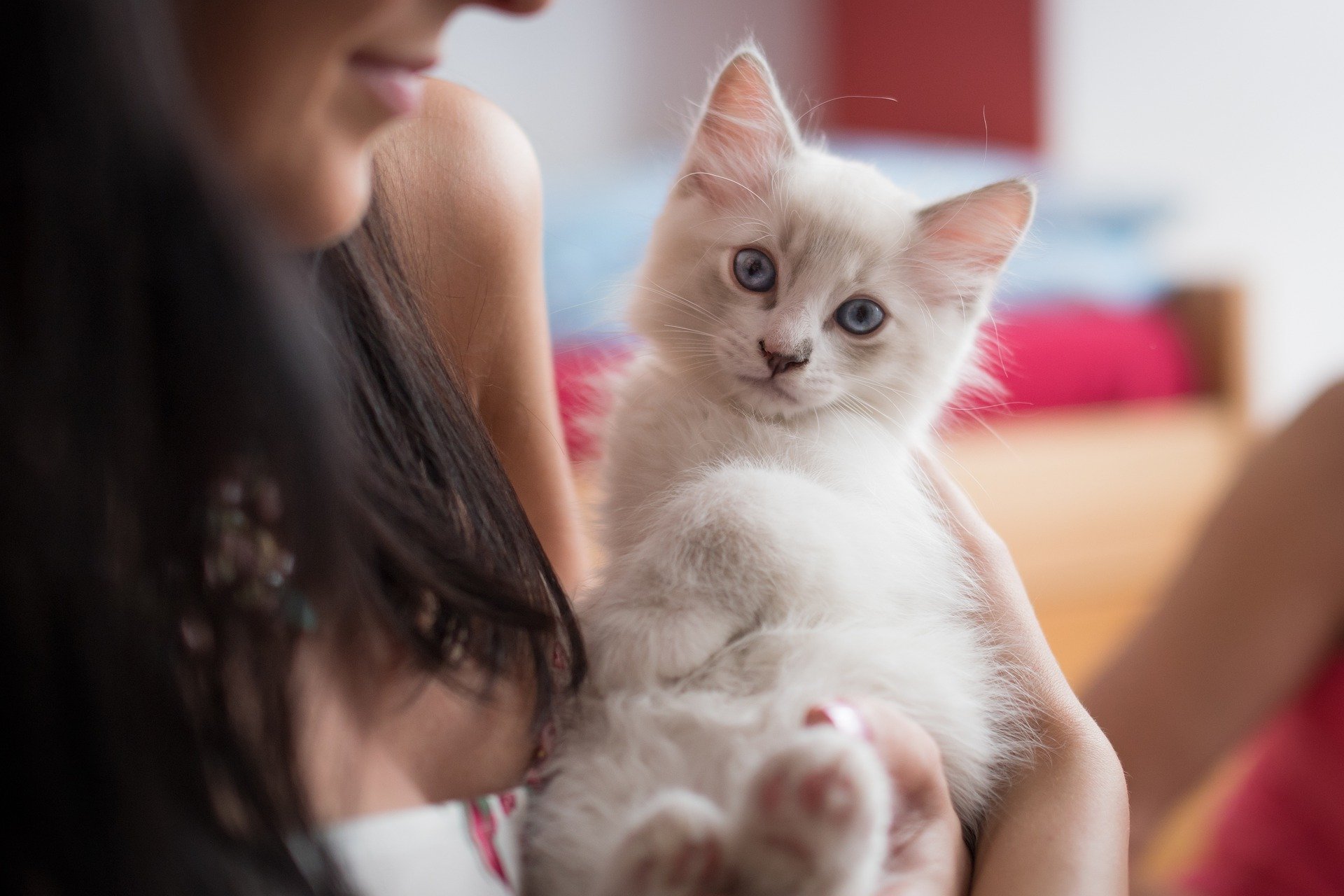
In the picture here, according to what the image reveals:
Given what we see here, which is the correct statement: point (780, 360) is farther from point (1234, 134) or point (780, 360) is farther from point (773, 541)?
point (1234, 134)

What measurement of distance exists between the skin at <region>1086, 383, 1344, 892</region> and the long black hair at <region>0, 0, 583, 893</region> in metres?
1.11

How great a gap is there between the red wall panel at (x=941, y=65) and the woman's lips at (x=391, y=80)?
13.4 ft

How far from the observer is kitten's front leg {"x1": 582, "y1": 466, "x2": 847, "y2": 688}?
2.48 feet

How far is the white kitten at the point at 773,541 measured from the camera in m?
0.59

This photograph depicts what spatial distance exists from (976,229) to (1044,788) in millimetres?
551

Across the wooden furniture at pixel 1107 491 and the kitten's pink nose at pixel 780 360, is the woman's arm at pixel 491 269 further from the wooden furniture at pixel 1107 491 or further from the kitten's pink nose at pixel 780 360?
the wooden furniture at pixel 1107 491

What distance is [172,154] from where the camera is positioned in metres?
0.48

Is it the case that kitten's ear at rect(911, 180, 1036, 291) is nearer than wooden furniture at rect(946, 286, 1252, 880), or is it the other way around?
kitten's ear at rect(911, 180, 1036, 291)

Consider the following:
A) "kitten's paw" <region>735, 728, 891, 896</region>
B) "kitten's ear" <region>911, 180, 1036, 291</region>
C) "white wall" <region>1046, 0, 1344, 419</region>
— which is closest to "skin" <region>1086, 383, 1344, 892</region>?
"kitten's ear" <region>911, 180, 1036, 291</region>

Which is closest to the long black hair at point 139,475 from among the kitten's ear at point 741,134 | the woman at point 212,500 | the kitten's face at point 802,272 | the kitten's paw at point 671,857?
the woman at point 212,500

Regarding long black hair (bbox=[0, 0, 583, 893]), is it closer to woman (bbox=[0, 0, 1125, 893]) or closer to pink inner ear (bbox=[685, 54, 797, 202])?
woman (bbox=[0, 0, 1125, 893])

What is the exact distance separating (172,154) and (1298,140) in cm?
466

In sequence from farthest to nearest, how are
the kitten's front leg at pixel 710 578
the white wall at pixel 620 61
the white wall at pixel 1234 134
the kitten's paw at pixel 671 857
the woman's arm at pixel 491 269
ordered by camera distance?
the white wall at pixel 620 61
the white wall at pixel 1234 134
the woman's arm at pixel 491 269
the kitten's front leg at pixel 710 578
the kitten's paw at pixel 671 857

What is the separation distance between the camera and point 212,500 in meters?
0.57
